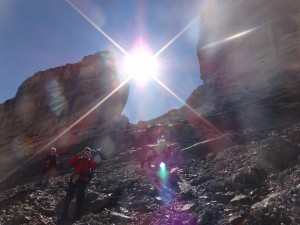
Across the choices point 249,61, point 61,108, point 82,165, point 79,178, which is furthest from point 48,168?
point 61,108

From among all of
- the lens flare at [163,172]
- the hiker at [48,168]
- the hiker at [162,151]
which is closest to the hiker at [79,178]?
the lens flare at [163,172]

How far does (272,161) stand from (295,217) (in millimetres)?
5729

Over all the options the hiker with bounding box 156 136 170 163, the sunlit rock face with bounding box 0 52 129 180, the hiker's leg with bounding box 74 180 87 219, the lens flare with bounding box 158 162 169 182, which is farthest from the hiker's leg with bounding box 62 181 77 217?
the sunlit rock face with bounding box 0 52 129 180

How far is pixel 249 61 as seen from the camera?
46938 millimetres

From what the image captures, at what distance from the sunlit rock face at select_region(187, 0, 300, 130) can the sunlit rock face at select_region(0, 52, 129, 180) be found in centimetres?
1285

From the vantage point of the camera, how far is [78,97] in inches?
2276

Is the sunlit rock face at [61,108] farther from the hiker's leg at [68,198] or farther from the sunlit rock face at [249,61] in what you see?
the hiker's leg at [68,198]

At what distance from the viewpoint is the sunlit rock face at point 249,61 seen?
36.9m

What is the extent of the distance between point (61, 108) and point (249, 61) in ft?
91.0

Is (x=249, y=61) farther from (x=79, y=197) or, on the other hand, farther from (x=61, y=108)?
(x=79, y=197)

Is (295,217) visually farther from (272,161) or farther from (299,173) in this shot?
(272,161)

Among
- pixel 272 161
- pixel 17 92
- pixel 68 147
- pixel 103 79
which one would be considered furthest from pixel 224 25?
pixel 272 161

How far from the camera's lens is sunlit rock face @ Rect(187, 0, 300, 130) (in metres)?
36.9

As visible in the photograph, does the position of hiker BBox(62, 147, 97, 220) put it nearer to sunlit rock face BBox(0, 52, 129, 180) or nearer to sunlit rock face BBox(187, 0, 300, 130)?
sunlit rock face BBox(187, 0, 300, 130)
